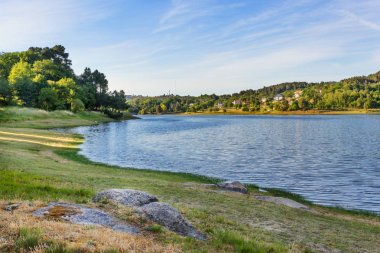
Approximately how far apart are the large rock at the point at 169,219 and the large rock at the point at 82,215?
5.63ft

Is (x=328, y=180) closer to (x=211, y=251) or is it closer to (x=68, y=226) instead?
(x=211, y=251)

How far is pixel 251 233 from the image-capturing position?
1759 cm

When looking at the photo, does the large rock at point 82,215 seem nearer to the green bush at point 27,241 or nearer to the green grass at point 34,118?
the green bush at point 27,241

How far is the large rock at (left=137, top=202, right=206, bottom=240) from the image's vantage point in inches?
611

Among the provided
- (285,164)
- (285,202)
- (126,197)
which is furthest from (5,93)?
(126,197)

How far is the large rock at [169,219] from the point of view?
50.9 ft

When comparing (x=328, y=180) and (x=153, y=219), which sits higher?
(x=153, y=219)

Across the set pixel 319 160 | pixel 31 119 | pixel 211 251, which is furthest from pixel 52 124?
pixel 211 251

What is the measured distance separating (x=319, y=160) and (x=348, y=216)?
34253 millimetres

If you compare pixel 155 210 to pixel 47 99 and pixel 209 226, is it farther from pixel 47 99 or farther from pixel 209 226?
pixel 47 99

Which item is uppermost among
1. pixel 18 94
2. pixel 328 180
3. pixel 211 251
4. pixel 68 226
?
pixel 18 94

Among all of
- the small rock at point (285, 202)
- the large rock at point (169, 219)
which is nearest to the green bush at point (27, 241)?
the large rock at point (169, 219)

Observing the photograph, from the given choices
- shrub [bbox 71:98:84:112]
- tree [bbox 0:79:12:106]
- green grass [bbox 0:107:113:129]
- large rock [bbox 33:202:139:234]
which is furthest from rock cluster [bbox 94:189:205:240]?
shrub [bbox 71:98:84:112]

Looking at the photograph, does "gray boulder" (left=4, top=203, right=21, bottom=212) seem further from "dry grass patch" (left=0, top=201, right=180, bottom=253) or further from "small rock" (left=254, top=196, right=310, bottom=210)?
"small rock" (left=254, top=196, right=310, bottom=210)
